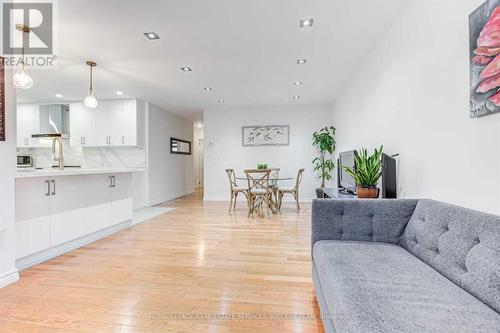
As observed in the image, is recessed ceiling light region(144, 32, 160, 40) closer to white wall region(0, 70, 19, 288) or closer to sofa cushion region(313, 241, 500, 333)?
white wall region(0, 70, 19, 288)

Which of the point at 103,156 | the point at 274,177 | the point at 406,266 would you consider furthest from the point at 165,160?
the point at 406,266

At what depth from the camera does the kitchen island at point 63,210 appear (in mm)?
2348

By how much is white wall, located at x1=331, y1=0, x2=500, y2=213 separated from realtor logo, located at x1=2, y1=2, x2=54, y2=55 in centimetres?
330

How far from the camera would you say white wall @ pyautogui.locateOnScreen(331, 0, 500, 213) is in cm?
142

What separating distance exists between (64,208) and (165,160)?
12.7 ft

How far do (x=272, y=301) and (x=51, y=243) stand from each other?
97.6 inches

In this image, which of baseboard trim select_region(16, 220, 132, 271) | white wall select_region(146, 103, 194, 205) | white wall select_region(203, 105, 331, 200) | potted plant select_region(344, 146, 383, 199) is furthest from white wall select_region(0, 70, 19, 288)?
white wall select_region(203, 105, 331, 200)

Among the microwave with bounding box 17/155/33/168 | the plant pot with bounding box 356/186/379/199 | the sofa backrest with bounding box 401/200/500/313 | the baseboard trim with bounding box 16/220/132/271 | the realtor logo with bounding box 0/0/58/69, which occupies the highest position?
the realtor logo with bounding box 0/0/58/69

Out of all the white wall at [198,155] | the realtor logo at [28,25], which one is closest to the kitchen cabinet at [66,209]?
the realtor logo at [28,25]

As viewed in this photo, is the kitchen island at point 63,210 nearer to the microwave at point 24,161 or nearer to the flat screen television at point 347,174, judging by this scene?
the flat screen television at point 347,174

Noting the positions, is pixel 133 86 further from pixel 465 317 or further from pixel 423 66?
pixel 465 317

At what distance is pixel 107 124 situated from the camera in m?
5.59

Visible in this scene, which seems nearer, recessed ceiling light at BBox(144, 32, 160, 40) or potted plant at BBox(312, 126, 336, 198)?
recessed ceiling light at BBox(144, 32, 160, 40)

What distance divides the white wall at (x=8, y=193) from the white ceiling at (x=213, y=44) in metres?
1.03
